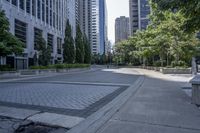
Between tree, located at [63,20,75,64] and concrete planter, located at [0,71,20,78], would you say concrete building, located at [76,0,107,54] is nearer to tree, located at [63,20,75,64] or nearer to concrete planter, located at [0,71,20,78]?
tree, located at [63,20,75,64]

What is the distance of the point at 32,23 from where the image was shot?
154 feet

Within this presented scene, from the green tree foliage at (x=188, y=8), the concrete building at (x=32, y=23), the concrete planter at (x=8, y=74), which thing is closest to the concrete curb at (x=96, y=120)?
the green tree foliage at (x=188, y=8)

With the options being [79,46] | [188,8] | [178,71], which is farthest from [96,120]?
[79,46]

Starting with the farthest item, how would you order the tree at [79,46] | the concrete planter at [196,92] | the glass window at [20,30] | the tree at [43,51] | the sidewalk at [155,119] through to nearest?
the tree at [79,46] → the glass window at [20,30] → the tree at [43,51] → the concrete planter at [196,92] → the sidewalk at [155,119]

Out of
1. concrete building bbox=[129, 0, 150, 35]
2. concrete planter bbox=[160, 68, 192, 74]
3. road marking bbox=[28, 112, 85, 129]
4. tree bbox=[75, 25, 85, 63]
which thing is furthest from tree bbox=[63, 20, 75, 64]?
concrete building bbox=[129, 0, 150, 35]

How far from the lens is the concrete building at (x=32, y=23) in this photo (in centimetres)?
4025

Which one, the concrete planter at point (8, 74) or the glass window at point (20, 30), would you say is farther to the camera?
the glass window at point (20, 30)

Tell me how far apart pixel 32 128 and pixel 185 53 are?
88.7 feet

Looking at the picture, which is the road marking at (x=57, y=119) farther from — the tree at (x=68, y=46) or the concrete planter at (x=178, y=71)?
the tree at (x=68, y=46)

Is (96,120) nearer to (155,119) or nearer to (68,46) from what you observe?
(155,119)

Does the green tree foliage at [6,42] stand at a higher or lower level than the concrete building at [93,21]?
lower

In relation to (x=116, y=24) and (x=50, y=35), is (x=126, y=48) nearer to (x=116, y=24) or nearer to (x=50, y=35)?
(x=50, y=35)

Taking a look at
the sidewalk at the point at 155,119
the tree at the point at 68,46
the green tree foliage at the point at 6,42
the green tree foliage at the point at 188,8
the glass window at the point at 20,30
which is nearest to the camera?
the sidewalk at the point at 155,119

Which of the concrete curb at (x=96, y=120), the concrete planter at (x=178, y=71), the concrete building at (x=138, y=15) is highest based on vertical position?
the concrete building at (x=138, y=15)
